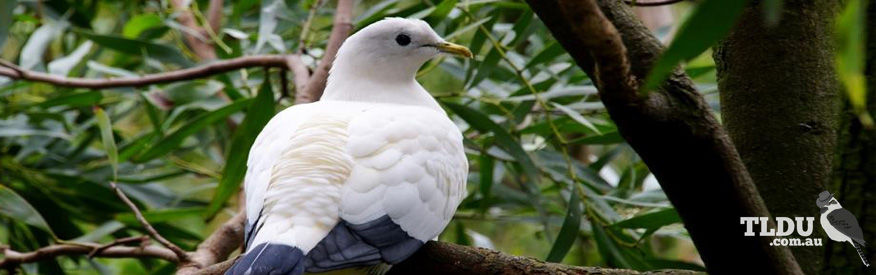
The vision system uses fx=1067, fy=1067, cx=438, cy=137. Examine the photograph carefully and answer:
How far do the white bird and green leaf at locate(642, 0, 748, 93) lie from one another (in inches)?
31.0

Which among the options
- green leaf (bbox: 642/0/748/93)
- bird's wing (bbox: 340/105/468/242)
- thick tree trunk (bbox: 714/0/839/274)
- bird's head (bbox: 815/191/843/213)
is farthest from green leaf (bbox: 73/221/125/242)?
green leaf (bbox: 642/0/748/93)

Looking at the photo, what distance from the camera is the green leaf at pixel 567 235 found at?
2209mm

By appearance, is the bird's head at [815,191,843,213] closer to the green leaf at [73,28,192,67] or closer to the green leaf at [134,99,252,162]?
the green leaf at [134,99,252,162]

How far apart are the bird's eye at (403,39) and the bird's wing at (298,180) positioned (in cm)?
43

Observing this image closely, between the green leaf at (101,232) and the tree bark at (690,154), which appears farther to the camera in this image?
the green leaf at (101,232)

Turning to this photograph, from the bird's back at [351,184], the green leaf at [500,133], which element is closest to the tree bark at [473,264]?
the bird's back at [351,184]

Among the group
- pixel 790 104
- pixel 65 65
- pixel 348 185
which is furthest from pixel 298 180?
pixel 65 65

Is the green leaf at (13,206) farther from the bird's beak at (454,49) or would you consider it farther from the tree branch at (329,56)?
the bird's beak at (454,49)

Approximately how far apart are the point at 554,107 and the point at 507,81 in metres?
0.39

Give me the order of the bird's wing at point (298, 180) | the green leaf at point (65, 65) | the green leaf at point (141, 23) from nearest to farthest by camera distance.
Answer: the bird's wing at point (298, 180), the green leaf at point (65, 65), the green leaf at point (141, 23)

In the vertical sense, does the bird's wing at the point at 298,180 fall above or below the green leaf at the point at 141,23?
above

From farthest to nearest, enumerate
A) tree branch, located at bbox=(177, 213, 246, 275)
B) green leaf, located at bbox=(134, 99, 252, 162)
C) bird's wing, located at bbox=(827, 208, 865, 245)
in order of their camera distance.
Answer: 1. green leaf, located at bbox=(134, 99, 252, 162)
2. tree branch, located at bbox=(177, 213, 246, 275)
3. bird's wing, located at bbox=(827, 208, 865, 245)

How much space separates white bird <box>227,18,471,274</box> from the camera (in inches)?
60.6

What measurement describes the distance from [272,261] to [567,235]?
0.91 meters
